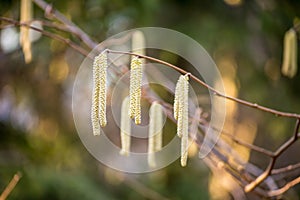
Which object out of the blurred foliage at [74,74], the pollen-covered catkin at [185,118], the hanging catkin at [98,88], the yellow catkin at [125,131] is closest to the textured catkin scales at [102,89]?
the hanging catkin at [98,88]

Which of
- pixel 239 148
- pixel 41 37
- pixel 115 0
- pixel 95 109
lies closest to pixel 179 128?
pixel 95 109

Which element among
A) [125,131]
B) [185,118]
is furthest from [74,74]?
[185,118]

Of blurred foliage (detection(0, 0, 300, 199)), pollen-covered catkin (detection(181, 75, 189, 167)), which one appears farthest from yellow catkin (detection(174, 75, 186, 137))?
blurred foliage (detection(0, 0, 300, 199))

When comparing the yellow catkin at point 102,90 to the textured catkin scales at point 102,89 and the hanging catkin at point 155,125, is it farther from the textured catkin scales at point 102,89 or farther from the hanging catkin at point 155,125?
the hanging catkin at point 155,125

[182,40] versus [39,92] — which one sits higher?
[182,40]

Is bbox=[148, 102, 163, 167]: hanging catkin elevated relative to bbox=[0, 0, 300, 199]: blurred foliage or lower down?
lower down

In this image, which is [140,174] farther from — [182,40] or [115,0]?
[115,0]

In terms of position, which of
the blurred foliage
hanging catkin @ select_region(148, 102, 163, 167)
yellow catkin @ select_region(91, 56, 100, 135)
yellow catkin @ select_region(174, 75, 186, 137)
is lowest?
yellow catkin @ select_region(91, 56, 100, 135)

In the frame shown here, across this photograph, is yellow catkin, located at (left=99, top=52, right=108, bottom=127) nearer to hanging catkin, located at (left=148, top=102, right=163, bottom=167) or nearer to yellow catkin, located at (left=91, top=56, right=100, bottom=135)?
yellow catkin, located at (left=91, top=56, right=100, bottom=135)
